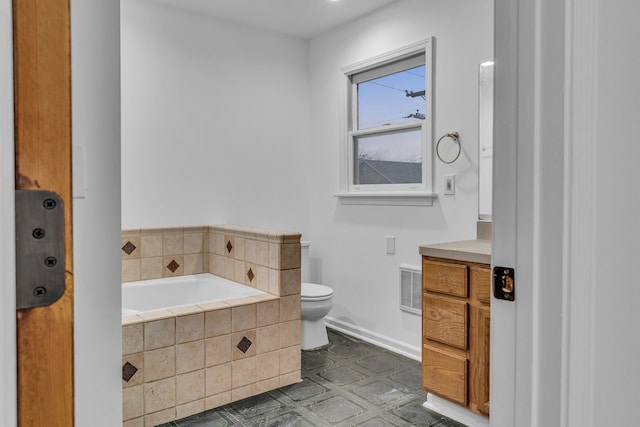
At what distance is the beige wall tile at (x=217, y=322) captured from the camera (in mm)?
2381

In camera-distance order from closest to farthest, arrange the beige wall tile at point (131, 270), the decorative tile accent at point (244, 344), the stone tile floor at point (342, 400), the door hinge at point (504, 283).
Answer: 1. the door hinge at point (504, 283)
2. the stone tile floor at point (342, 400)
3. the decorative tile accent at point (244, 344)
4. the beige wall tile at point (131, 270)

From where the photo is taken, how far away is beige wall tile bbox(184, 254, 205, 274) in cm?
336

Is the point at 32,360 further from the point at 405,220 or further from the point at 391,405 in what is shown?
the point at 405,220

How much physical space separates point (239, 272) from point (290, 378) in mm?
796

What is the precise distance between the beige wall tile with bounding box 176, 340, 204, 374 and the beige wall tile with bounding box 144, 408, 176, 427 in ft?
0.65

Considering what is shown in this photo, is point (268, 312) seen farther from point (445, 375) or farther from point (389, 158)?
point (389, 158)

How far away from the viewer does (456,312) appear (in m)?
2.14

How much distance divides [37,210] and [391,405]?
7.66 ft

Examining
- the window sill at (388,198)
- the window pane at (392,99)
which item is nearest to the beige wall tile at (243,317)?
the window sill at (388,198)

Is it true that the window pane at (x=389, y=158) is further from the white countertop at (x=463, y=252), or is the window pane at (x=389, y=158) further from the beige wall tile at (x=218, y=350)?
the beige wall tile at (x=218, y=350)

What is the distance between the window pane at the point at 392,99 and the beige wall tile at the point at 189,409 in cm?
229

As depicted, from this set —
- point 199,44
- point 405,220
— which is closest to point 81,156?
point 405,220

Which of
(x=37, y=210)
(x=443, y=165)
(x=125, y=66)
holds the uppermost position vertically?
(x=125, y=66)

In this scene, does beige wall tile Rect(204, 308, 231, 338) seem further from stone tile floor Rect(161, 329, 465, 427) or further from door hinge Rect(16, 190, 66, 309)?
door hinge Rect(16, 190, 66, 309)
